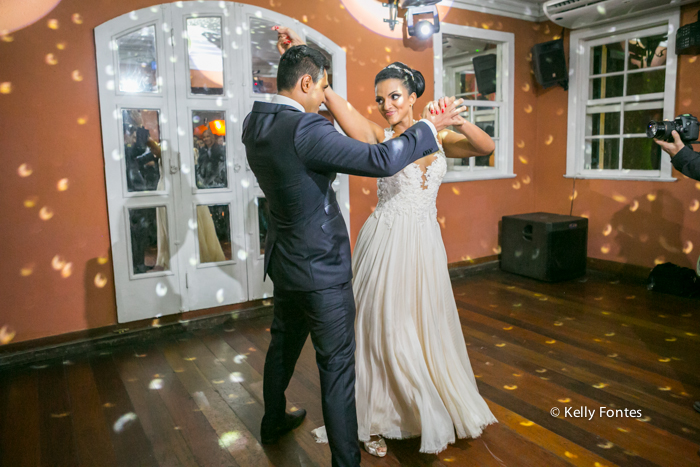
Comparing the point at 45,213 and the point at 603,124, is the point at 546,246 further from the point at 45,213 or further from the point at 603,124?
the point at 45,213

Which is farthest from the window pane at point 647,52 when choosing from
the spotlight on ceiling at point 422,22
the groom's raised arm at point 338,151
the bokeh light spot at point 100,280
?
the bokeh light spot at point 100,280

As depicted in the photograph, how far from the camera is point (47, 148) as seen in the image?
3.20 meters

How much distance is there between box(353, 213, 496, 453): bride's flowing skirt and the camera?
2.08m

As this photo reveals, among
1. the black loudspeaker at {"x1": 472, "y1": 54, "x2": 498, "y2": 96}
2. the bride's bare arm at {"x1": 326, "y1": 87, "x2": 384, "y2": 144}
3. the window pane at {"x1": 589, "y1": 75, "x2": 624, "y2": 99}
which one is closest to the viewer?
the bride's bare arm at {"x1": 326, "y1": 87, "x2": 384, "y2": 144}

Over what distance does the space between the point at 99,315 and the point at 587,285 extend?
4.27 meters

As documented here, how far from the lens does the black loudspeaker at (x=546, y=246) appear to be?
15.8 feet

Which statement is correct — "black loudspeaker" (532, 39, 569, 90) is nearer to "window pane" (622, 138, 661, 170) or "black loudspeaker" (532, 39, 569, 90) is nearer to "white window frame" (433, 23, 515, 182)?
"white window frame" (433, 23, 515, 182)

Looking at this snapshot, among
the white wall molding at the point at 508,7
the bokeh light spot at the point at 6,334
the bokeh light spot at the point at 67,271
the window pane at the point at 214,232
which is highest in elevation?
the white wall molding at the point at 508,7

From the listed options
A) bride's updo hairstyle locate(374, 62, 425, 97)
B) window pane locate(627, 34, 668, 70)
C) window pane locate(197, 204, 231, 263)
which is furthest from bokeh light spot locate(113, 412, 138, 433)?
window pane locate(627, 34, 668, 70)

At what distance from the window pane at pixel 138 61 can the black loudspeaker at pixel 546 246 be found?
12.1 feet

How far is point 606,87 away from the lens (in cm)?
521

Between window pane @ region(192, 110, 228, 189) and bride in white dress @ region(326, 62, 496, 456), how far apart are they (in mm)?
1821

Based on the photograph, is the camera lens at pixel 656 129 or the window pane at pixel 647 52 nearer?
the camera lens at pixel 656 129

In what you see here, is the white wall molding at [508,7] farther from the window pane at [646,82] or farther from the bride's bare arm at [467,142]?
the bride's bare arm at [467,142]
